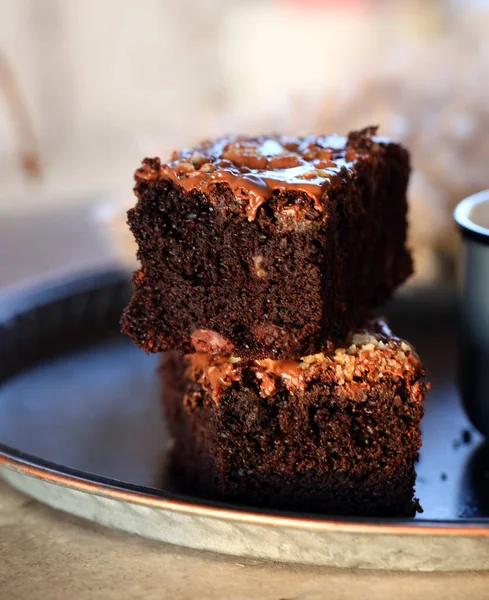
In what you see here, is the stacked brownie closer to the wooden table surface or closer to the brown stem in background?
the wooden table surface

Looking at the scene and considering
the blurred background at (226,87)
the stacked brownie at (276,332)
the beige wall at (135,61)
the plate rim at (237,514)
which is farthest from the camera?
the beige wall at (135,61)

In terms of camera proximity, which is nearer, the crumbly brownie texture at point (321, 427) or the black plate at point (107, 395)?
the crumbly brownie texture at point (321, 427)

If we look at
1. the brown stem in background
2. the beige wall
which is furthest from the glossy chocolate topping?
the brown stem in background

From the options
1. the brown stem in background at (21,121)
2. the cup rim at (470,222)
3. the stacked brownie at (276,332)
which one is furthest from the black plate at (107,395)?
the brown stem in background at (21,121)

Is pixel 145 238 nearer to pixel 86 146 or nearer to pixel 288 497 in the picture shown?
pixel 288 497

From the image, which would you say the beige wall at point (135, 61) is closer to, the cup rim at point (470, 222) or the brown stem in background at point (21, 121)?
the brown stem in background at point (21, 121)

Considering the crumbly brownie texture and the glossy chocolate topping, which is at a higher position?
the glossy chocolate topping

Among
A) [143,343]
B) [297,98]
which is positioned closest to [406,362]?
[143,343]
